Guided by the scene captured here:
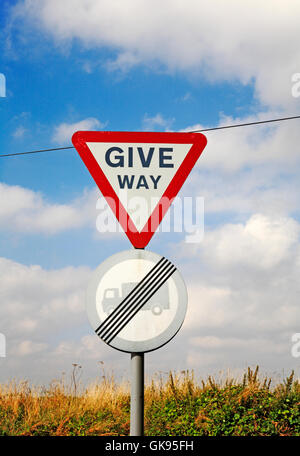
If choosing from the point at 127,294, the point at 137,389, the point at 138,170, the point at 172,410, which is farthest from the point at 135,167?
the point at 172,410

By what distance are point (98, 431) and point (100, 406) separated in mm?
1060

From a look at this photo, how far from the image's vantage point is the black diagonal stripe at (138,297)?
252 centimetres

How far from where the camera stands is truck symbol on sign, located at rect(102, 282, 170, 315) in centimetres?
255

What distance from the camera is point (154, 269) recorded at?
2584mm

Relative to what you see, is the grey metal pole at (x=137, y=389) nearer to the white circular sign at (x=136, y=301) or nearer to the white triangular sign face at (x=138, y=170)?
the white circular sign at (x=136, y=301)

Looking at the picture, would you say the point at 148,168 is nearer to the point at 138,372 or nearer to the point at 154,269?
the point at 154,269

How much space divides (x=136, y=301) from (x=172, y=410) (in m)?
5.42

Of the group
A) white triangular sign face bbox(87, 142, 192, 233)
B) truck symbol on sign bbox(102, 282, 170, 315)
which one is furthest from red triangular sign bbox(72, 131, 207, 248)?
truck symbol on sign bbox(102, 282, 170, 315)

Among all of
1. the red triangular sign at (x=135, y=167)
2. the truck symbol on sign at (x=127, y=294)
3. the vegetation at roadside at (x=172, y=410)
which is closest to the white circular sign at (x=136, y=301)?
the truck symbol on sign at (x=127, y=294)

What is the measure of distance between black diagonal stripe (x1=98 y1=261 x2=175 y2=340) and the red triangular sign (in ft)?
1.38

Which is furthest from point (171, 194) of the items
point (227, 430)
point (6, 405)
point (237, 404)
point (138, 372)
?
point (6, 405)

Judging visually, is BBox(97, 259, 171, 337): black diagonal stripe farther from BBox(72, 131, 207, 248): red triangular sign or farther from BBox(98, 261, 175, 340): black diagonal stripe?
BBox(72, 131, 207, 248): red triangular sign

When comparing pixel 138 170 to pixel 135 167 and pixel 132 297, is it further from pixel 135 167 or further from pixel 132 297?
pixel 132 297
